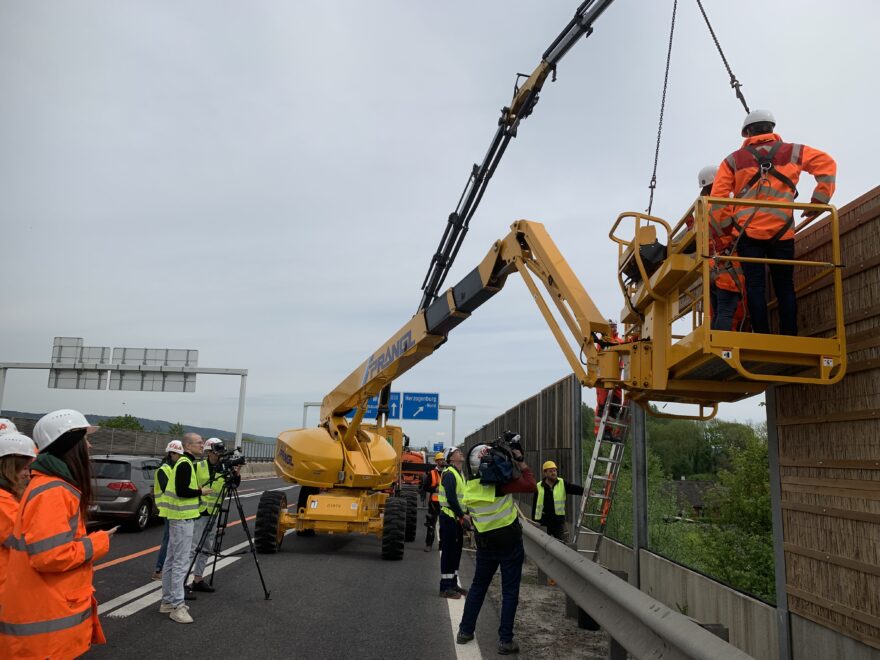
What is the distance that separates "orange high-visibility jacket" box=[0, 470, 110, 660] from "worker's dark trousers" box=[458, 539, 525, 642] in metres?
3.77

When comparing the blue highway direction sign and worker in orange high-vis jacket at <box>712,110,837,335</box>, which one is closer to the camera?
worker in orange high-vis jacket at <box>712,110,837,335</box>

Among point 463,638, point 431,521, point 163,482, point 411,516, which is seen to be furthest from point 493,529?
point 411,516

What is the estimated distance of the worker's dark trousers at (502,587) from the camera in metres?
6.21

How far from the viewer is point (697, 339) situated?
458 cm

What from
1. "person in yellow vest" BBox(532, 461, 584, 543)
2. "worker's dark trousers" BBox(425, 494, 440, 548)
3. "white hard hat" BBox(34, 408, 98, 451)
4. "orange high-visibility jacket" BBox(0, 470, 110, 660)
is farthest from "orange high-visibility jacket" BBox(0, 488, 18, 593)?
"worker's dark trousers" BBox(425, 494, 440, 548)

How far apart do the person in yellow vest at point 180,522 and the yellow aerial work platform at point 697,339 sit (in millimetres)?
4811

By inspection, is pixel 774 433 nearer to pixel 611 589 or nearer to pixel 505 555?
pixel 611 589

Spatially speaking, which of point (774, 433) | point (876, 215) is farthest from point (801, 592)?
point (876, 215)

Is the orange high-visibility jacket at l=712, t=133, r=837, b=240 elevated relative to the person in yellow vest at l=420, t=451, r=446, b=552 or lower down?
elevated

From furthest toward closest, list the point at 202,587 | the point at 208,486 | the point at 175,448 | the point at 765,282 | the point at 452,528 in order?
the point at 452,528, the point at 175,448, the point at 208,486, the point at 202,587, the point at 765,282

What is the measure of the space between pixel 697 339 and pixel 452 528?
17.9 ft

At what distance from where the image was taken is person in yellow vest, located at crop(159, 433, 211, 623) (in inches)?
280

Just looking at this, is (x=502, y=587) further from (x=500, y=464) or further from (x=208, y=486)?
(x=208, y=486)

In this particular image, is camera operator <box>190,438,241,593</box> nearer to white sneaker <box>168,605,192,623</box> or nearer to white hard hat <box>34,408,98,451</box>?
white sneaker <box>168,605,192,623</box>
